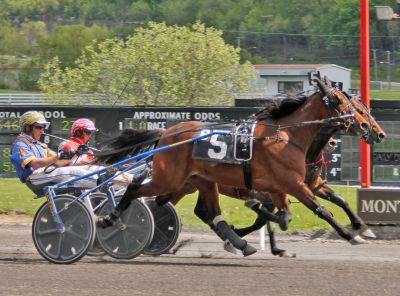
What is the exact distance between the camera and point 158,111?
18594mm

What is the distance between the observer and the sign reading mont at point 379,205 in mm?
12766

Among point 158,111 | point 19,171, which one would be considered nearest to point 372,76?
point 158,111

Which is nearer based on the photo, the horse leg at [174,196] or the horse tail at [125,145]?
the horse leg at [174,196]

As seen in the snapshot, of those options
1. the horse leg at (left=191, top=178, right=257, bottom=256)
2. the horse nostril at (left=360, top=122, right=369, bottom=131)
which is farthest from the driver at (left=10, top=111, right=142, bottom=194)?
the horse nostril at (left=360, top=122, right=369, bottom=131)

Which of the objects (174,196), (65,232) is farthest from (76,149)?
(174,196)

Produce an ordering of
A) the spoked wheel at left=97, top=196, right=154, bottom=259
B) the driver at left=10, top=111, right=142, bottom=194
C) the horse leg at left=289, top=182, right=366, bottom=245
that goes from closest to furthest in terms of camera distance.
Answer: the horse leg at left=289, top=182, right=366, bottom=245, the spoked wheel at left=97, top=196, right=154, bottom=259, the driver at left=10, top=111, right=142, bottom=194

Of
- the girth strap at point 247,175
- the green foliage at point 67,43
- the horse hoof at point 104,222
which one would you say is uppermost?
the green foliage at point 67,43

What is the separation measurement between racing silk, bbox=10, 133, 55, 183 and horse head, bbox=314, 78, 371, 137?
3.09 m

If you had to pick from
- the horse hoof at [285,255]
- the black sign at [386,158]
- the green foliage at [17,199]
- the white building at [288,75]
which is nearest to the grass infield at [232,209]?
the green foliage at [17,199]

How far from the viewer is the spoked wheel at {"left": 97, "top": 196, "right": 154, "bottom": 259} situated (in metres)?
9.90

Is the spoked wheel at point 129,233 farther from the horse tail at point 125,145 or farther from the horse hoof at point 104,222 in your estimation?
the horse tail at point 125,145

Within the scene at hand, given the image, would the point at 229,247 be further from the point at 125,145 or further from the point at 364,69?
the point at 364,69

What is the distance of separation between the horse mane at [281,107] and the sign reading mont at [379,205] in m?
3.15

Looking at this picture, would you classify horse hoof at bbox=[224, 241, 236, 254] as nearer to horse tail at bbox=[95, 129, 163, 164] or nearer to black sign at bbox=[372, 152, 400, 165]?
horse tail at bbox=[95, 129, 163, 164]
